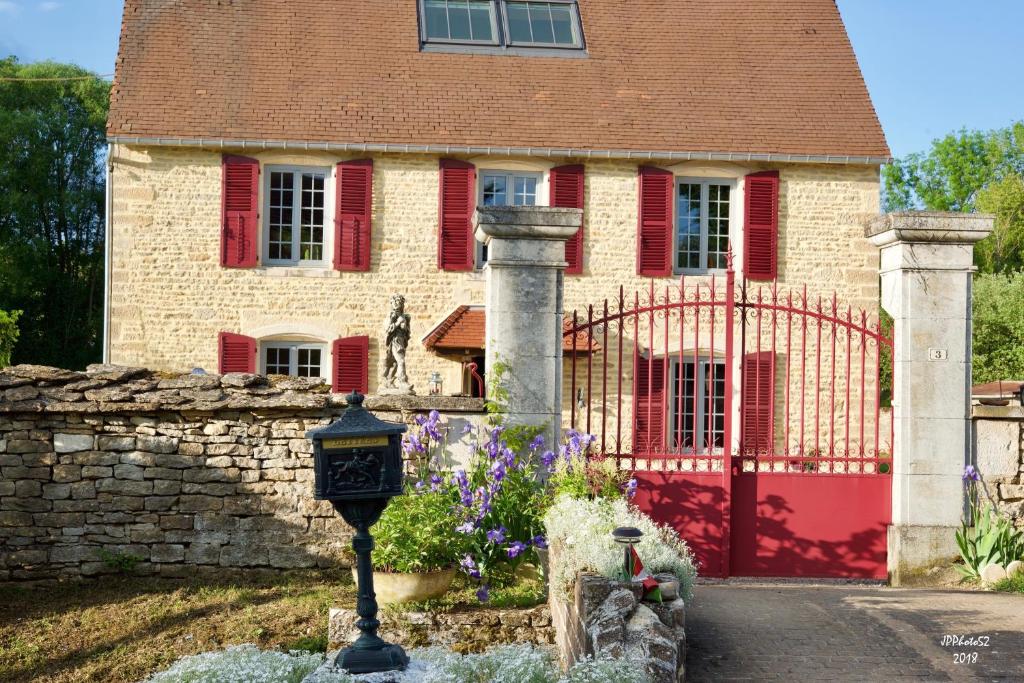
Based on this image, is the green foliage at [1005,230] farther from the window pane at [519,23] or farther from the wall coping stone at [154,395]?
the wall coping stone at [154,395]

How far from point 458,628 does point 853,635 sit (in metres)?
2.33

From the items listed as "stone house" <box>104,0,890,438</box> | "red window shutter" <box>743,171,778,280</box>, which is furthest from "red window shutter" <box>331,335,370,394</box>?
"red window shutter" <box>743,171,778,280</box>

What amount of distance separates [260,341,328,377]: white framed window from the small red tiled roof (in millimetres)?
1542

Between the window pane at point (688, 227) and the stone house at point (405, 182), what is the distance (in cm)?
3

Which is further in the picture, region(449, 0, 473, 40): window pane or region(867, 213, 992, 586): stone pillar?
region(449, 0, 473, 40): window pane

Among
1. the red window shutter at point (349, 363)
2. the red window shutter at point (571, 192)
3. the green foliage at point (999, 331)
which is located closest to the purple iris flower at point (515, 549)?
the red window shutter at point (349, 363)

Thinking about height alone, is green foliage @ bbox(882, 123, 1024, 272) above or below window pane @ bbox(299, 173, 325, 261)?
above

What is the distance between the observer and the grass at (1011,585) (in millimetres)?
7699

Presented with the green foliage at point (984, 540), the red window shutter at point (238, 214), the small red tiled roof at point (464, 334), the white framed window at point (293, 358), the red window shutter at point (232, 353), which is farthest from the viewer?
the white framed window at point (293, 358)

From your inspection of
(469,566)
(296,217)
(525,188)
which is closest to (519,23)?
(525,188)

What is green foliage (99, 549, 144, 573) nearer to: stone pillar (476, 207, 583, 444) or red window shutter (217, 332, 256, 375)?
stone pillar (476, 207, 583, 444)

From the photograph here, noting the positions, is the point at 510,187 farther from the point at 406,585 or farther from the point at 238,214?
the point at 406,585

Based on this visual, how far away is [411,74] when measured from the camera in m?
15.8

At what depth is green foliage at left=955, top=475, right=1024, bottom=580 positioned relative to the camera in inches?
308
